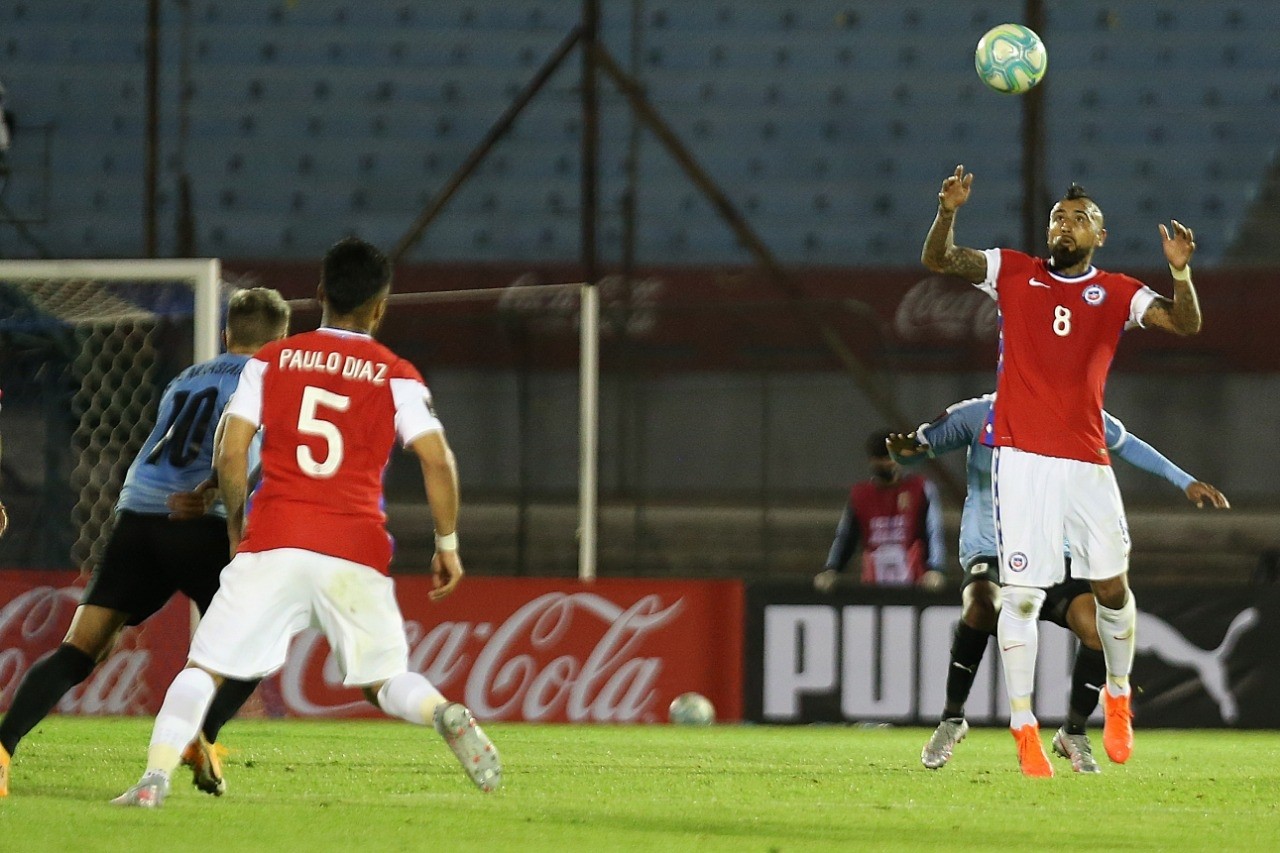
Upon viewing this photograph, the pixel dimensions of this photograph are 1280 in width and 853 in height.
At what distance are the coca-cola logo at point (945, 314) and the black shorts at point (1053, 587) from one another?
20.6 ft

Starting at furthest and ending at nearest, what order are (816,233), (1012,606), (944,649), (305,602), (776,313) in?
(816,233) < (776,313) < (944,649) < (1012,606) < (305,602)

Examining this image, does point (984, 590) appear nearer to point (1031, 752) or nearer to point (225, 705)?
point (1031, 752)

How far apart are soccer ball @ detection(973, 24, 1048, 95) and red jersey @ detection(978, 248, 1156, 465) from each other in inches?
42.1

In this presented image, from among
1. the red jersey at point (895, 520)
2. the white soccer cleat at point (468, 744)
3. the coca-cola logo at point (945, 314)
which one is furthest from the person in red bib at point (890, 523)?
the white soccer cleat at point (468, 744)

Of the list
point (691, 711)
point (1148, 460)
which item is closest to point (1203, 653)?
point (691, 711)

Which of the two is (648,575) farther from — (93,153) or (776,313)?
(93,153)

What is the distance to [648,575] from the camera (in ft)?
46.7

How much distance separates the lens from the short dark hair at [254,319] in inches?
239

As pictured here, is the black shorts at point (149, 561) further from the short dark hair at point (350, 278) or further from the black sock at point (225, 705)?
the short dark hair at point (350, 278)

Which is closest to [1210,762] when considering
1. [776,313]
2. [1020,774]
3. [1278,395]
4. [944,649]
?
[1020,774]

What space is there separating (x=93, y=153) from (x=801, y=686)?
9319mm

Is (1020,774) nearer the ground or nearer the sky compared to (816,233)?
nearer the ground

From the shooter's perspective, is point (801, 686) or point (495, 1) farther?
point (495, 1)

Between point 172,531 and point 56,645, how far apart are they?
4.97 meters
